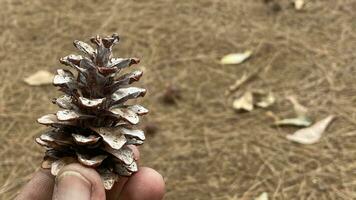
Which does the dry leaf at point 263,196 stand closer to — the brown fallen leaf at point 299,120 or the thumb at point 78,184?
the brown fallen leaf at point 299,120

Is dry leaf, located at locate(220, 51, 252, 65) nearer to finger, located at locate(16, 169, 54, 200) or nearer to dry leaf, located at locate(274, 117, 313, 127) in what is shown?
dry leaf, located at locate(274, 117, 313, 127)

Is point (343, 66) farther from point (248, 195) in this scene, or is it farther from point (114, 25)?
Result: point (114, 25)

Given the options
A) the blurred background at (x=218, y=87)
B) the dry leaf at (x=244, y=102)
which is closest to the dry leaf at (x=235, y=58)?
the blurred background at (x=218, y=87)

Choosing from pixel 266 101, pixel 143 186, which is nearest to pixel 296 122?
pixel 266 101

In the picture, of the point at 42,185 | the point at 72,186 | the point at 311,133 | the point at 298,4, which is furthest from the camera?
the point at 298,4

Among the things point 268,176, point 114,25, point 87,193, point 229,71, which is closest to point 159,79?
point 229,71

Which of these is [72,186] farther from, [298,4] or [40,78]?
[298,4]
